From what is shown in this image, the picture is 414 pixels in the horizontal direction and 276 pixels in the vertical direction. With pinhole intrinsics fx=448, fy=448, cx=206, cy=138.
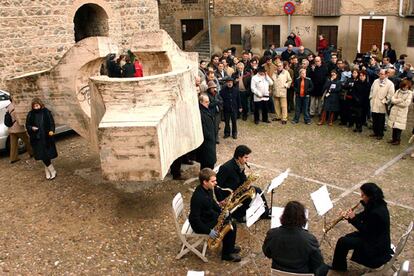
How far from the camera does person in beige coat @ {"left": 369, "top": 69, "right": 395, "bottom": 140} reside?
10.9 metres

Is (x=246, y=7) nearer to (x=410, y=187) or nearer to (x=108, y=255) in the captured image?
(x=410, y=187)

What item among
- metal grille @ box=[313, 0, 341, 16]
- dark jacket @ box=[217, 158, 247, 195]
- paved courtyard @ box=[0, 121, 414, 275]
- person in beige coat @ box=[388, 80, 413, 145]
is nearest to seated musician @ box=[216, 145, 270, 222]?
dark jacket @ box=[217, 158, 247, 195]

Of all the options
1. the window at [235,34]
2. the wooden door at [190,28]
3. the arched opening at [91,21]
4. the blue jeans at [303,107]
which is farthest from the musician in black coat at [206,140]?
the wooden door at [190,28]

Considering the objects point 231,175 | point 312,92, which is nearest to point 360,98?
point 312,92

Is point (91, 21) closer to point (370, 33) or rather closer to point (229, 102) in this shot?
point (229, 102)

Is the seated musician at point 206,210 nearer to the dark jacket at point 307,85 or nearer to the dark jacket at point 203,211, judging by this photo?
the dark jacket at point 203,211

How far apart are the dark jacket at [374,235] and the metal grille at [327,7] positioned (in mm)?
16762

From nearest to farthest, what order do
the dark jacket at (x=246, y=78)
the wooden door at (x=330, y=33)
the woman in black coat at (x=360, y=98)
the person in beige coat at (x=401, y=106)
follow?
the person in beige coat at (x=401, y=106)
the woman in black coat at (x=360, y=98)
the dark jacket at (x=246, y=78)
the wooden door at (x=330, y=33)

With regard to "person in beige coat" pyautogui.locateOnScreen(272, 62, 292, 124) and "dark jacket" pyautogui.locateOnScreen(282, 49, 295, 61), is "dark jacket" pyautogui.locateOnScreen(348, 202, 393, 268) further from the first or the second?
"dark jacket" pyautogui.locateOnScreen(282, 49, 295, 61)

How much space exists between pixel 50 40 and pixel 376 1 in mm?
13578

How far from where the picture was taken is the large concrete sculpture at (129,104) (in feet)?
22.1

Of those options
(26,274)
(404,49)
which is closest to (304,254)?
(26,274)

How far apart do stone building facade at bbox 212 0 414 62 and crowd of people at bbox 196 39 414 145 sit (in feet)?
19.7

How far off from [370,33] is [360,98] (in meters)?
9.61
